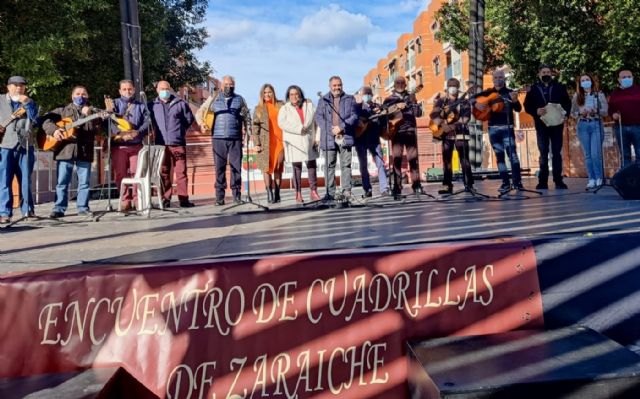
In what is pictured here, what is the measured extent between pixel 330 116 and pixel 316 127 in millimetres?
763

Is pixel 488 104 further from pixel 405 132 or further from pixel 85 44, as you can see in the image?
pixel 85 44

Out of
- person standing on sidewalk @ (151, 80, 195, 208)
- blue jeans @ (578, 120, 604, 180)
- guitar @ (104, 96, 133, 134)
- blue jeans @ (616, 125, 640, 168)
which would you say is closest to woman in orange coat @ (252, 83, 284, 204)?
person standing on sidewalk @ (151, 80, 195, 208)

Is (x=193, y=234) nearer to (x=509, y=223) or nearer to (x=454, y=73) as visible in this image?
(x=509, y=223)

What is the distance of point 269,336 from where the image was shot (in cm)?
220

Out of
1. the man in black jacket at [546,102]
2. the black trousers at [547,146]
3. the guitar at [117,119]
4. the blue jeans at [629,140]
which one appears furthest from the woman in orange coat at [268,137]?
the blue jeans at [629,140]

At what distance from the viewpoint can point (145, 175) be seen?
6113 mm

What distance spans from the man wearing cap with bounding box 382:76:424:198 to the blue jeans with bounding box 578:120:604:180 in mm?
2251

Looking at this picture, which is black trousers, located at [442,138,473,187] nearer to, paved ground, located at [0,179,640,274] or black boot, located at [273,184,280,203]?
black boot, located at [273,184,280,203]

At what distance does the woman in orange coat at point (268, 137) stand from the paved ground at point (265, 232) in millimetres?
2458

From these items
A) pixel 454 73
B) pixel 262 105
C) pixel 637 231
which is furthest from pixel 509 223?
pixel 454 73

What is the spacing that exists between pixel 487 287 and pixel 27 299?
1943mm

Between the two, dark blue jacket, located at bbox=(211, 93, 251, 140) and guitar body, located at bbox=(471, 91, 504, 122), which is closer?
guitar body, located at bbox=(471, 91, 504, 122)

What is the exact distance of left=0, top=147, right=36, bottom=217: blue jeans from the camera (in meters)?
5.59

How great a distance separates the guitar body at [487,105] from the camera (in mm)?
6484
